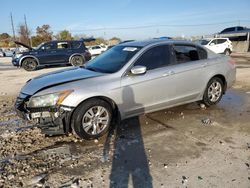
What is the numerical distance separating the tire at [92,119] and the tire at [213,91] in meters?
2.54

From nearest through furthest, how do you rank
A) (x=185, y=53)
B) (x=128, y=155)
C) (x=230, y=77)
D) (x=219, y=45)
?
(x=128, y=155) → (x=185, y=53) → (x=230, y=77) → (x=219, y=45)

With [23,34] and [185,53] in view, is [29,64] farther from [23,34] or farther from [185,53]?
[23,34]

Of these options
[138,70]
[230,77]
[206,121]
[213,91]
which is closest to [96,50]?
[230,77]

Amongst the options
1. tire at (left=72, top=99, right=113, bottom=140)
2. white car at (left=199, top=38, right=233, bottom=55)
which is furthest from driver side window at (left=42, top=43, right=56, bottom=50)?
white car at (left=199, top=38, right=233, bottom=55)

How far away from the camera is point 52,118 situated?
4348 millimetres

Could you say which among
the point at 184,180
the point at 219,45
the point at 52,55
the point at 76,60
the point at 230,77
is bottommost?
the point at 184,180

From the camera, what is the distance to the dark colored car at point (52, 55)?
16.0 m

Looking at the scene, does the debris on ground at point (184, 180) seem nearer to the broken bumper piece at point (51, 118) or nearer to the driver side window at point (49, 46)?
the broken bumper piece at point (51, 118)

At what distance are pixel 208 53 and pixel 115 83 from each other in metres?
2.62

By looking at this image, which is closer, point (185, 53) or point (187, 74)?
point (187, 74)

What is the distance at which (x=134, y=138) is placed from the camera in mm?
4660

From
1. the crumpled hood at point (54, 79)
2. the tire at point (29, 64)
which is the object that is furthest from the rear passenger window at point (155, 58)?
the tire at point (29, 64)

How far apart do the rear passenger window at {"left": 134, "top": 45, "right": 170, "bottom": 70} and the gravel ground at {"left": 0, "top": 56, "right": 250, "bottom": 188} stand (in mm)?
1148

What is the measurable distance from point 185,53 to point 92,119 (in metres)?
2.55
